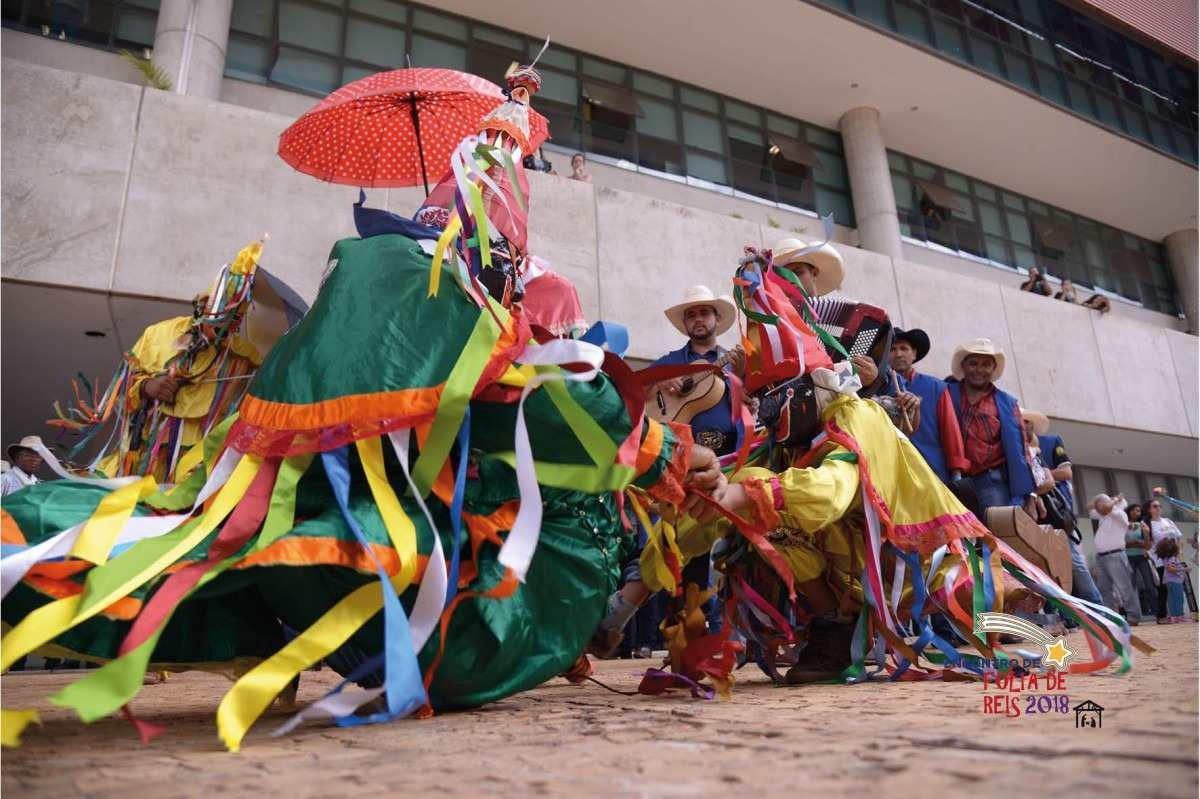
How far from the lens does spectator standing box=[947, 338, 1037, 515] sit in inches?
169

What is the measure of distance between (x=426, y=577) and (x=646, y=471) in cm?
50

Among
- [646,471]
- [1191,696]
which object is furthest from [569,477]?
[1191,696]

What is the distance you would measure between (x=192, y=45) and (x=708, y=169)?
638 cm

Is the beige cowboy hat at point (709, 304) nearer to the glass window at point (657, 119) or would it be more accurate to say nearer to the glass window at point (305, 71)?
the glass window at point (305, 71)

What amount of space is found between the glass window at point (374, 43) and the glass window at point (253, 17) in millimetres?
854

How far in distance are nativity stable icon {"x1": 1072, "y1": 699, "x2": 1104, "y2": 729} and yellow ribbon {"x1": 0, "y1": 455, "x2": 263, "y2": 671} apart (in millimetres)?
1458

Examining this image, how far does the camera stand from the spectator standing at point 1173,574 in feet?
26.7

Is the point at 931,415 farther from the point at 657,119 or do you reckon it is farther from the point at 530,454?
the point at 657,119

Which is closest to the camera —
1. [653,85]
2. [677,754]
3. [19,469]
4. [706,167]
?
[677,754]

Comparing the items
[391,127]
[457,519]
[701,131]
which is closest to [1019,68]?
[701,131]

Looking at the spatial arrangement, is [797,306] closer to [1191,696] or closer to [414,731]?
[1191,696]

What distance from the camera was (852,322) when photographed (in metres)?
3.30

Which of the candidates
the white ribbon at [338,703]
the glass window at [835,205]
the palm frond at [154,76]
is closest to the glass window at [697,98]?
the glass window at [835,205]

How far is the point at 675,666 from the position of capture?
6.82 ft
